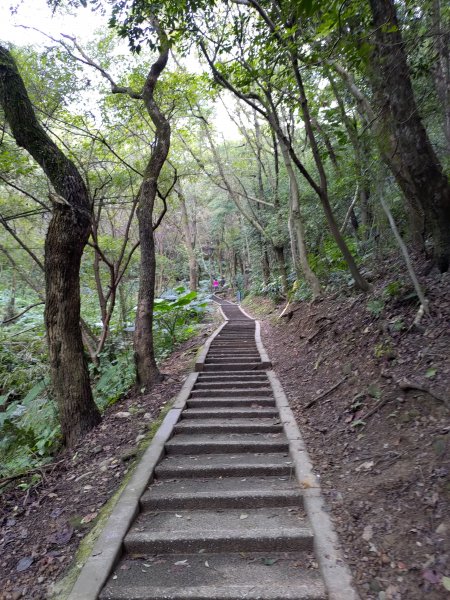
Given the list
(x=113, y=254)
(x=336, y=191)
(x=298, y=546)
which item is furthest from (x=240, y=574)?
(x=113, y=254)

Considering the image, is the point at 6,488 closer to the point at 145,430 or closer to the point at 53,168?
the point at 145,430

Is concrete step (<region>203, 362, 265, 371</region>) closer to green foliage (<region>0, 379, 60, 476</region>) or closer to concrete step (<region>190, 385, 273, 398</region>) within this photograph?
concrete step (<region>190, 385, 273, 398</region>)

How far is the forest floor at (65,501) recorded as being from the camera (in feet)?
10.2

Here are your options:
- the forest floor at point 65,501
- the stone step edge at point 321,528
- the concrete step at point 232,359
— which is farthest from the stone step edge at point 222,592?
the concrete step at point 232,359

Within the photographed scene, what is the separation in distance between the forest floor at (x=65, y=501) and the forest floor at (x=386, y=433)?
2345 millimetres

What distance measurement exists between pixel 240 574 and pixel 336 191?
9.89 metres

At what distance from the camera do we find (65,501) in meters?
4.06

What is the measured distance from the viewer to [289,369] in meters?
7.88

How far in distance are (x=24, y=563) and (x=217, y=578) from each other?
1.73 metres

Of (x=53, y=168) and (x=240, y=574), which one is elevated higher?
(x=53, y=168)

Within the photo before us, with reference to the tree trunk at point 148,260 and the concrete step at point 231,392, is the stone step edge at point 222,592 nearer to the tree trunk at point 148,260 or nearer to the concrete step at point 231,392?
the concrete step at point 231,392

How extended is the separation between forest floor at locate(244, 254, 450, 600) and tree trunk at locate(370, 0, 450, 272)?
0.77 m

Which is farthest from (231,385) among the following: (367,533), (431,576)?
(431,576)

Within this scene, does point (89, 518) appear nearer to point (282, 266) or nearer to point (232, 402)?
point (232, 402)
